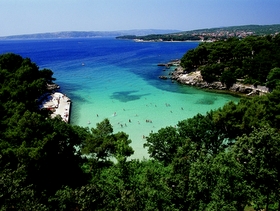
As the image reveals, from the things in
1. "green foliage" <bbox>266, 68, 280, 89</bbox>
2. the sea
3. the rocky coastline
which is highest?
"green foliage" <bbox>266, 68, 280, 89</bbox>

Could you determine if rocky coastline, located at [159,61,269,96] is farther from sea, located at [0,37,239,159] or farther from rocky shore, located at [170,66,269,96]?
sea, located at [0,37,239,159]

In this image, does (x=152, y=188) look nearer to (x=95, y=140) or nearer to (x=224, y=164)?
(x=224, y=164)

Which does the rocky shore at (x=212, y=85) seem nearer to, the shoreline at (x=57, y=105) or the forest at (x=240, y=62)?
the forest at (x=240, y=62)

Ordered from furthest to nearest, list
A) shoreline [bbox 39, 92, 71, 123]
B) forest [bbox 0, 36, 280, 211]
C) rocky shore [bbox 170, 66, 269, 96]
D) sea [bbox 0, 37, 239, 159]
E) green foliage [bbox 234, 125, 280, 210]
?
rocky shore [bbox 170, 66, 269, 96]
shoreline [bbox 39, 92, 71, 123]
sea [bbox 0, 37, 239, 159]
green foliage [bbox 234, 125, 280, 210]
forest [bbox 0, 36, 280, 211]

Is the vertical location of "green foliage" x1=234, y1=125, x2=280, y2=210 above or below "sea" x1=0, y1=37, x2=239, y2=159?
above

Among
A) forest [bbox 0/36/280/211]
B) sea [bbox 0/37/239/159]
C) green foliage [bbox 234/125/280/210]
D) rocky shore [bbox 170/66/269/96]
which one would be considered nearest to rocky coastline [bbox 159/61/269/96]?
rocky shore [bbox 170/66/269/96]

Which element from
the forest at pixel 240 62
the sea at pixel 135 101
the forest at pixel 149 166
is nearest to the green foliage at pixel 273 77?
the forest at pixel 240 62

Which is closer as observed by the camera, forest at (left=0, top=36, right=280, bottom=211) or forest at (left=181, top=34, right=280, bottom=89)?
forest at (left=0, top=36, right=280, bottom=211)
